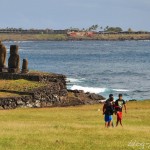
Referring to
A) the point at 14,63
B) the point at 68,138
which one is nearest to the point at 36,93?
the point at 14,63

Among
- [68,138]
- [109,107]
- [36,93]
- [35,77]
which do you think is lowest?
[36,93]

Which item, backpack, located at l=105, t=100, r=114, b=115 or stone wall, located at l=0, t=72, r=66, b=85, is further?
stone wall, located at l=0, t=72, r=66, b=85

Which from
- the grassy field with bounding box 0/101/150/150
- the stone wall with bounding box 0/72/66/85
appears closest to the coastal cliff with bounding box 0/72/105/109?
the stone wall with bounding box 0/72/66/85

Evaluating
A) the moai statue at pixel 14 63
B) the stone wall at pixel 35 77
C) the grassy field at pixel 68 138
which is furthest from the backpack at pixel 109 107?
the moai statue at pixel 14 63

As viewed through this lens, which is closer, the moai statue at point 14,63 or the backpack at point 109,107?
the backpack at point 109,107

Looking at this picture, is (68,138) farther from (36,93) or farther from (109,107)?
(36,93)

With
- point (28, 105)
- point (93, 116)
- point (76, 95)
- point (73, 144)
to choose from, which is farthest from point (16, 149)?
point (76, 95)

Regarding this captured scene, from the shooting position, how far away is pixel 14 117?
36.0 metres

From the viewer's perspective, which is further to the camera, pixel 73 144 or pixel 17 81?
pixel 17 81

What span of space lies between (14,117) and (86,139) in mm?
12048

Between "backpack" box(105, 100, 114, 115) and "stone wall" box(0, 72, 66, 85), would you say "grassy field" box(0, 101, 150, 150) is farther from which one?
"stone wall" box(0, 72, 66, 85)

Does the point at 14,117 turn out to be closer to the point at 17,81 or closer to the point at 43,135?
the point at 43,135

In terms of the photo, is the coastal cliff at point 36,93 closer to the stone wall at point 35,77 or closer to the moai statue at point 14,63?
the stone wall at point 35,77

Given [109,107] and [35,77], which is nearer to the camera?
[109,107]
